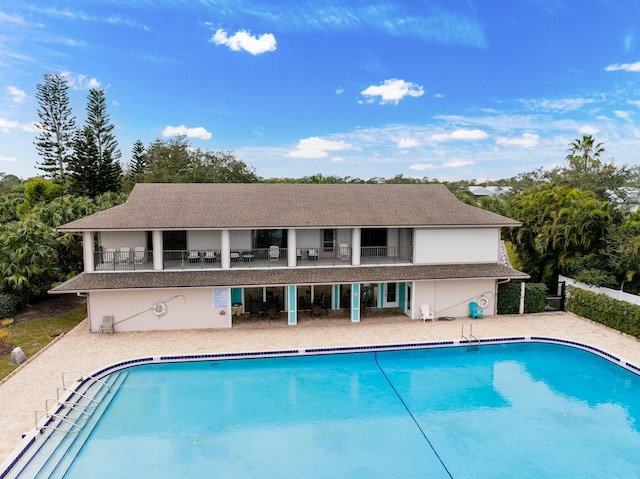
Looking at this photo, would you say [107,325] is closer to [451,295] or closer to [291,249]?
[291,249]

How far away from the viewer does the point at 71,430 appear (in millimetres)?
10375

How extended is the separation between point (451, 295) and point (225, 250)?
10.7 m

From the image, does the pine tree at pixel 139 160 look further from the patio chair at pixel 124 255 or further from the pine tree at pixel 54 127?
the patio chair at pixel 124 255

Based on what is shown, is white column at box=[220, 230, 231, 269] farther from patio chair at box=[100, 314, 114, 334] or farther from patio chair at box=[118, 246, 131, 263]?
patio chair at box=[100, 314, 114, 334]

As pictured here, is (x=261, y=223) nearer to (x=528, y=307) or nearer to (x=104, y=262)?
(x=104, y=262)

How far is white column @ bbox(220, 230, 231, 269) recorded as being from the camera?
17.7 m

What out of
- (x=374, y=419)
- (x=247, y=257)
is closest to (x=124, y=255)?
(x=247, y=257)

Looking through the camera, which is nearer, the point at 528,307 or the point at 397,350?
the point at 397,350

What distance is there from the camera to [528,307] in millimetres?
20234

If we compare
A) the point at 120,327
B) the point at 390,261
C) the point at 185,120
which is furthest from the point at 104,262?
the point at 185,120

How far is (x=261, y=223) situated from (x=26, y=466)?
1113 cm

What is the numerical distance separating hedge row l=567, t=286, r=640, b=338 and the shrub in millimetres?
26787

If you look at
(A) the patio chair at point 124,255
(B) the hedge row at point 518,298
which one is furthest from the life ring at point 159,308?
(B) the hedge row at point 518,298

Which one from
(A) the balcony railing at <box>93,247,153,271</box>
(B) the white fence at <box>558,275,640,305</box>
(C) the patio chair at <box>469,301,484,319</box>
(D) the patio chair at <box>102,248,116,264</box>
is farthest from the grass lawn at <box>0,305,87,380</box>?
(B) the white fence at <box>558,275,640,305</box>
